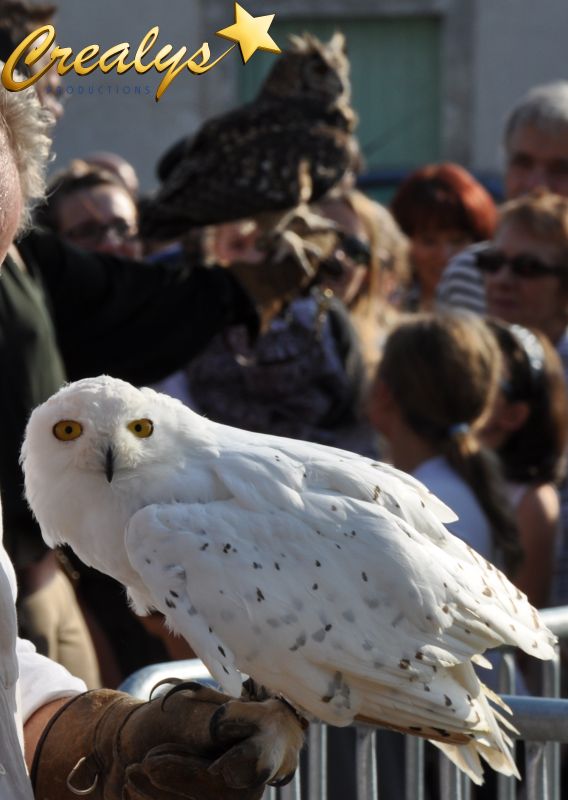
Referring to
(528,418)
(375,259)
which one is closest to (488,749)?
(528,418)

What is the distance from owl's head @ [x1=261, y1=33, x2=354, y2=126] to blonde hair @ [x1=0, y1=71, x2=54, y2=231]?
2.22m

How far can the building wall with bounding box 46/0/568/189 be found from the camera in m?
13.1

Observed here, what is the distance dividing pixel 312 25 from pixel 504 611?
42.4ft

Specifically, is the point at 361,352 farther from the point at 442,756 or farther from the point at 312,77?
the point at 442,756

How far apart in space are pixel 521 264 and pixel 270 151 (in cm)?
102

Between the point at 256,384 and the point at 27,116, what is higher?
the point at 27,116

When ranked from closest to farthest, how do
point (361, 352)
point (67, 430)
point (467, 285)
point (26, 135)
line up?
point (26, 135) < point (67, 430) < point (361, 352) < point (467, 285)

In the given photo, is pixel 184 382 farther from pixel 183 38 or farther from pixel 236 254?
pixel 183 38

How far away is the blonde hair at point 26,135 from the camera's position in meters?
1.70

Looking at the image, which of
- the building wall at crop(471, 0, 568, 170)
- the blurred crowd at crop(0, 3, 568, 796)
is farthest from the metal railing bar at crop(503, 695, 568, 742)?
the building wall at crop(471, 0, 568, 170)

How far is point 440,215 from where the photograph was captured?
5234 millimetres

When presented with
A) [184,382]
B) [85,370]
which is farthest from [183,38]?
[85,370]

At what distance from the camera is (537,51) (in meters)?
13.4

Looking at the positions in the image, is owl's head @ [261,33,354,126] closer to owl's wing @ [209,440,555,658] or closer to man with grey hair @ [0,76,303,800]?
man with grey hair @ [0,76,303,800]
